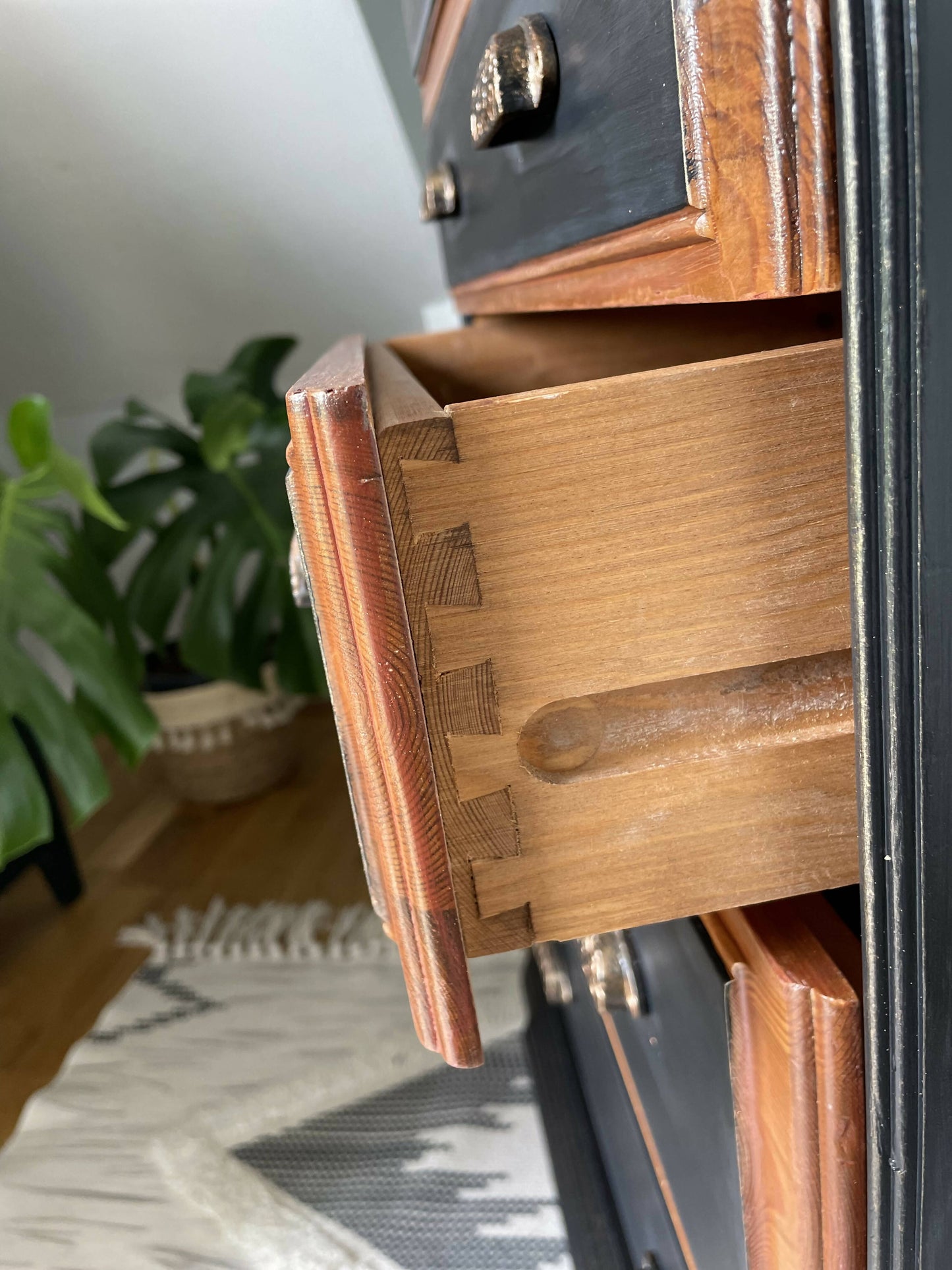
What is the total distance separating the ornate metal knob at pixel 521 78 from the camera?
0.38m

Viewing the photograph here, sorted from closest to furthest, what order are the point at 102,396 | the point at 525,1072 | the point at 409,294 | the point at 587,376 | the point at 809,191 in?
the point at 809,191 < the point at 587,376 < the point at 525,1072 < the point at 409,294 < the point at 102,396

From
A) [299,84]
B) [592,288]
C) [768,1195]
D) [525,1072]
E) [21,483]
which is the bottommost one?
[525,1072]

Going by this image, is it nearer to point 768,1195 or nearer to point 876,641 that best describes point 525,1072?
point 768,1195

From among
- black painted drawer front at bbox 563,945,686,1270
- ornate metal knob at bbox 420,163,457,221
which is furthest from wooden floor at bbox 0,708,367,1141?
ornate metal knob at bbox 420,163,457,221

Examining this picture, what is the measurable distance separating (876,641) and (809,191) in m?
0.12

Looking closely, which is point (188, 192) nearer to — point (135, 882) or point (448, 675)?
point (135, 882)

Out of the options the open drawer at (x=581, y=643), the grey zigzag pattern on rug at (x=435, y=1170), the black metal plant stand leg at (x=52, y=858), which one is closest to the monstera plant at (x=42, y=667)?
the black metal plant stand leg at (x=52, y=858)

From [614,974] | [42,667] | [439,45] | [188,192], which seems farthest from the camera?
[188,192]

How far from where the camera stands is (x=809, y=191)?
0.78 feet

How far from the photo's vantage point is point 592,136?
356mm

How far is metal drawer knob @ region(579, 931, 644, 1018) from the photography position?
0.53 metres

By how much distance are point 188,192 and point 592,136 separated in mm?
1259

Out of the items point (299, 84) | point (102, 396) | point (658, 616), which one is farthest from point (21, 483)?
point (658, 616)

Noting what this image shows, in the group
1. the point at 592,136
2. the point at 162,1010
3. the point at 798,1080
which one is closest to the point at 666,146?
the point at 592,136
